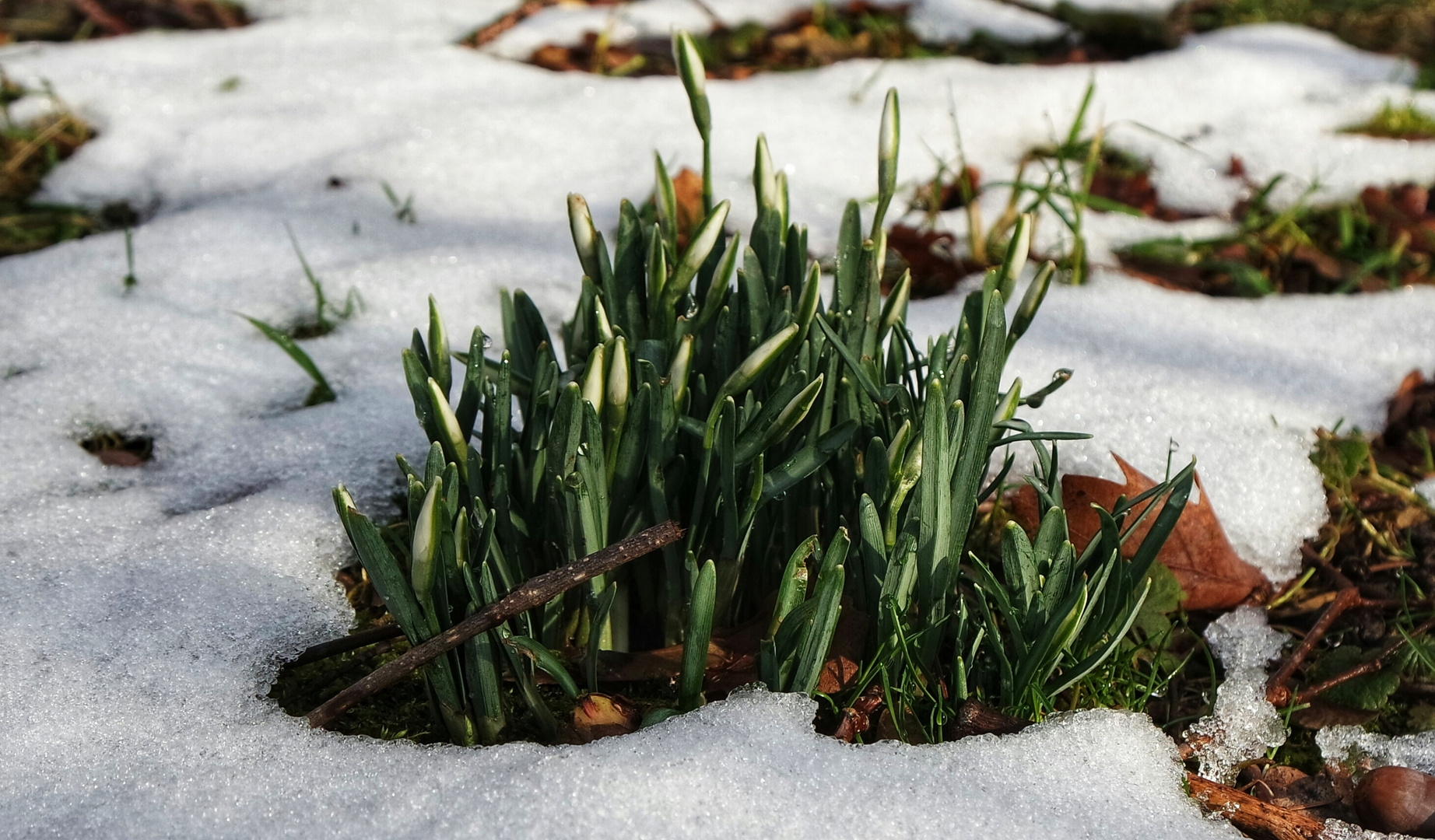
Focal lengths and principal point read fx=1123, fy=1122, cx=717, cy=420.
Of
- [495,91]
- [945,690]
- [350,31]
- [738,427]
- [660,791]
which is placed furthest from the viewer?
[350,31]

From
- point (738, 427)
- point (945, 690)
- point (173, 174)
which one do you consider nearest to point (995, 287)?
point (738, 427)

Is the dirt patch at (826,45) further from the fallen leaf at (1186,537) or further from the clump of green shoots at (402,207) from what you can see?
the fallen leaf at (1186,537)

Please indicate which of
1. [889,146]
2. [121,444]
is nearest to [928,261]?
[889,146]

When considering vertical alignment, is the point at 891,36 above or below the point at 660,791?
above

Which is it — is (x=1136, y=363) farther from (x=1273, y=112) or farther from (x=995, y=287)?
(x=1273, y=112)

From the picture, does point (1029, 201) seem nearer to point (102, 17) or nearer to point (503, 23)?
point (503, 23)

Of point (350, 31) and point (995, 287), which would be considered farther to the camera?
point (350, 31)
